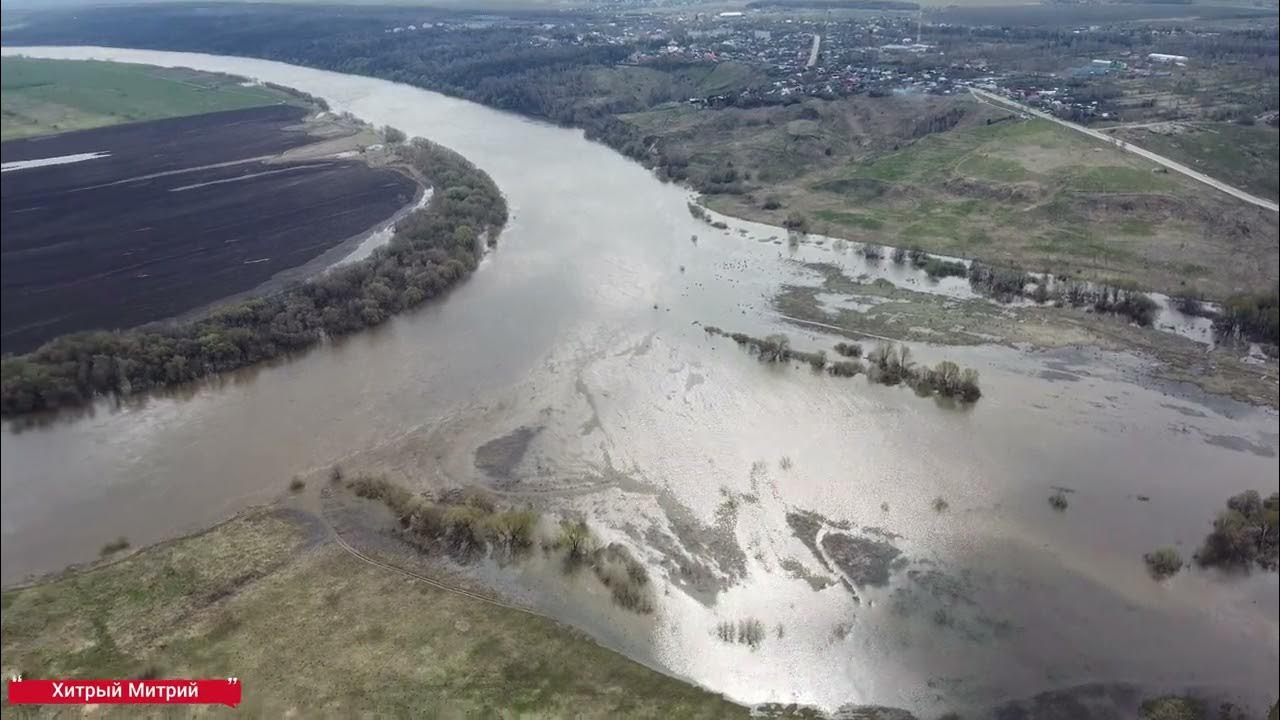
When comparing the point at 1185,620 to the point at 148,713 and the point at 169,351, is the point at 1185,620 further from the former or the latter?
the point at 169,351

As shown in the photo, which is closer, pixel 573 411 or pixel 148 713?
pixel 148 713

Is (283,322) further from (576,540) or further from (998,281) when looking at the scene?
(998,281)

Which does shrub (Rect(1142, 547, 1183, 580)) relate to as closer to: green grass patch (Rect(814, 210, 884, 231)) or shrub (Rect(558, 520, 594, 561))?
shrub (Rect(558, 520, 594, 561))

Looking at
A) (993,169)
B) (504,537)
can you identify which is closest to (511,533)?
→ (504,537)

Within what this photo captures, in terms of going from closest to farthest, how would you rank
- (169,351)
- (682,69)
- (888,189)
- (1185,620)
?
1. (1185,620)
2. (169,351)
3. (888,189)
4. (682,69)

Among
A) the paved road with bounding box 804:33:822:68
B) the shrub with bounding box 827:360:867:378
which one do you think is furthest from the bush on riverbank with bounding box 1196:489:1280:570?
the paved road with bounding box 804:33:822:68

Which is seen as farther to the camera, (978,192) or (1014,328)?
(978,192)

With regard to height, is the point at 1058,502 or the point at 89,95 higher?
the point at 89,95

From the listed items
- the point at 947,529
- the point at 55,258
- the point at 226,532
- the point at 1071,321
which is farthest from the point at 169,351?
the point at 1071,321
